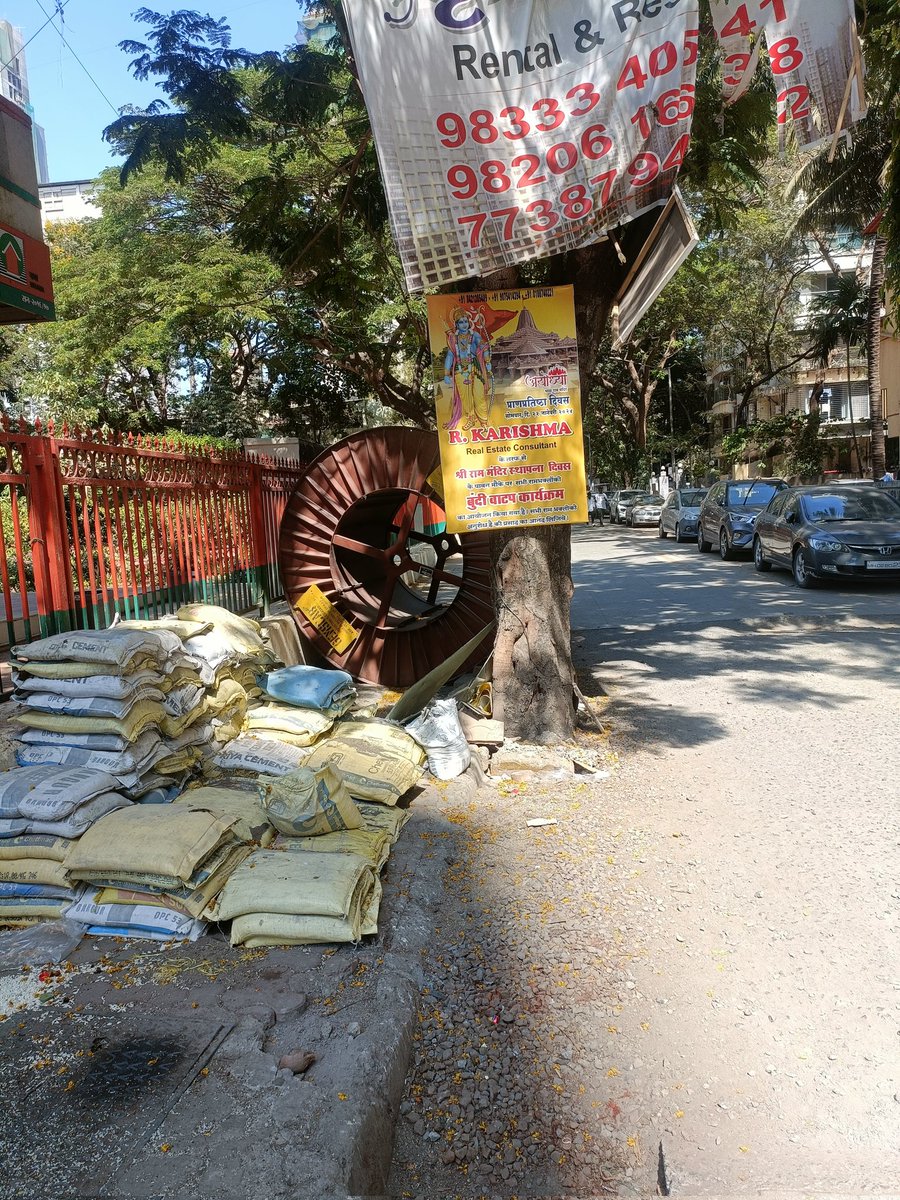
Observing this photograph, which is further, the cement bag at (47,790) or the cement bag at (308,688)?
the cement bag at (308,688)

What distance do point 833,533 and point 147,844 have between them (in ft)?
38.6

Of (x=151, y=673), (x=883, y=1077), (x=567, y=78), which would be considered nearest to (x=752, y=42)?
(x=567, y=78)

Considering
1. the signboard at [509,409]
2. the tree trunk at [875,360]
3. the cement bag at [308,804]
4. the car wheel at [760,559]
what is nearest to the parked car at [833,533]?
the car wheel at [760,559]

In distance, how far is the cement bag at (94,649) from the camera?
4.23 metres

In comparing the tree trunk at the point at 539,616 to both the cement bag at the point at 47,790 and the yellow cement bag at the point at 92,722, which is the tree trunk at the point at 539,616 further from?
the cement bag at the point at 47,790

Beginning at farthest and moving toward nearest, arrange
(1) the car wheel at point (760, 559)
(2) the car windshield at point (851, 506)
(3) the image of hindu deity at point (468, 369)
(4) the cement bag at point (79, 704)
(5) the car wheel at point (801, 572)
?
(1) the car wheel at point (760, 559) < (2) the car windshield at point (851, 506) < (5) the car wheel at point (801, 572) < (3) the image of hindu deity at point (468, 369) < (4) the cement bag at point (79, 704)

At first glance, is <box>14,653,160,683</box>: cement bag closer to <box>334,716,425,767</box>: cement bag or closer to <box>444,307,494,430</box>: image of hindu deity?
<box>334,716,425,767</box>: cement bag

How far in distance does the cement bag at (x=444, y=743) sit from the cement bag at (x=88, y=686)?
182 centimetres

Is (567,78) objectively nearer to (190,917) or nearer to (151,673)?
(151,673)

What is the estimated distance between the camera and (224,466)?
7723mm

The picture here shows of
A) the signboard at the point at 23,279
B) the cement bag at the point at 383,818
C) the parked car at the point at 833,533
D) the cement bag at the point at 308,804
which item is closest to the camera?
the cement bag at the point at 308,804

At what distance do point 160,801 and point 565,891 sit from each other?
2.06 meters

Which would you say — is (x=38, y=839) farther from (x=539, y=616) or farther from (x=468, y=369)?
(x=468, y=369)

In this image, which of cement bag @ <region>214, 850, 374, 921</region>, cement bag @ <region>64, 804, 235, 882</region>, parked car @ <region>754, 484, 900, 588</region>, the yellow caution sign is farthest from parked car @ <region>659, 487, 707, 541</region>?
cement bag @ <region>64, 804, 235, 882</region>
